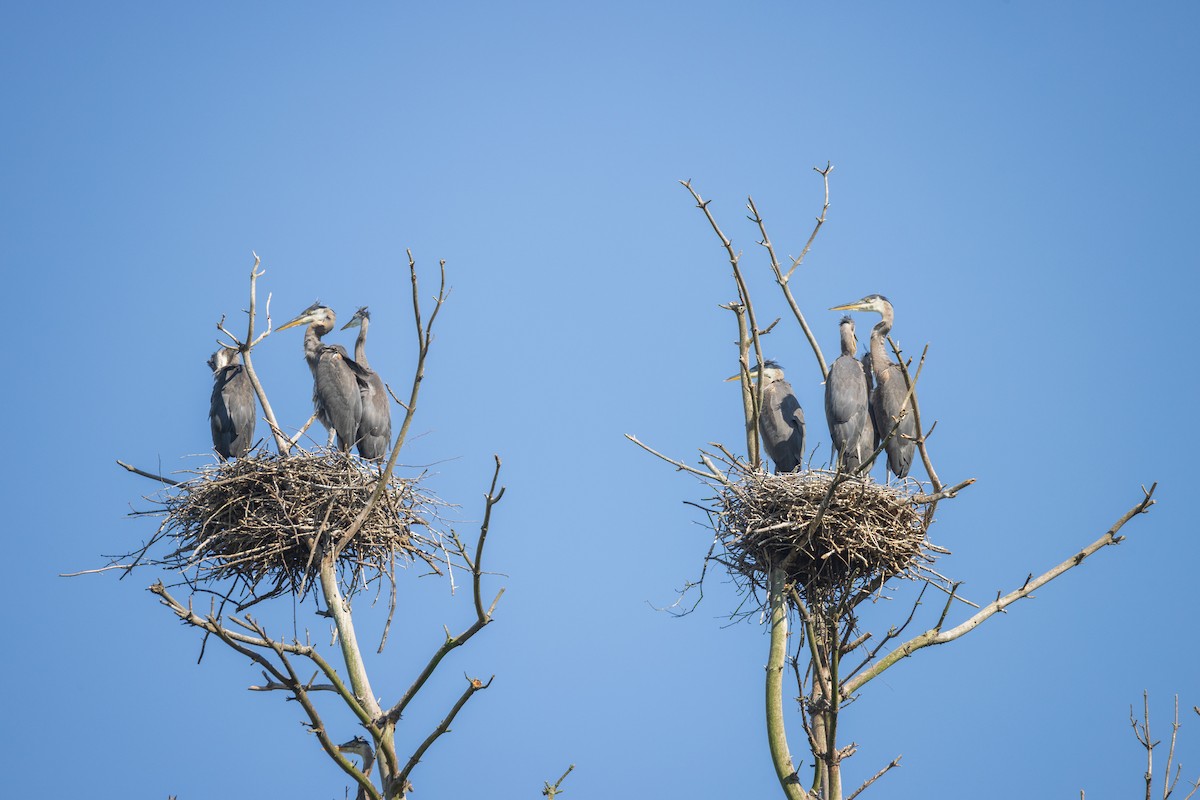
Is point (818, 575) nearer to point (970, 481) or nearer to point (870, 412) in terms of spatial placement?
point (970, 481)

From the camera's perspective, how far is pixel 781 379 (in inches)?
403

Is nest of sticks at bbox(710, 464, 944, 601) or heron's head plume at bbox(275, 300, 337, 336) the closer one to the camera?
nest of sticks at bbox(710, 464, 944, 601)

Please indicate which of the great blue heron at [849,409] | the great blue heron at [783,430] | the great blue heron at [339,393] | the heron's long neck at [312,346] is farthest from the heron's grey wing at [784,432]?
the heron's long neck at [312,346]

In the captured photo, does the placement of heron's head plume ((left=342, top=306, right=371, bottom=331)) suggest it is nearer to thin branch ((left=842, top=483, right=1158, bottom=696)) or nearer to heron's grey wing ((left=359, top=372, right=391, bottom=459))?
Result: heron's grey wing ((left=359, top=372, right=391, bottom=459))

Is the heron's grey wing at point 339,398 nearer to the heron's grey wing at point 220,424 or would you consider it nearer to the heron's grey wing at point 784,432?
the heron's grey wing at point 220,424

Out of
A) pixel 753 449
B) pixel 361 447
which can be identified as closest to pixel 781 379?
pixel 753 449

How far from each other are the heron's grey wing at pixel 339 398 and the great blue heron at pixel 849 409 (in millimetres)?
3358

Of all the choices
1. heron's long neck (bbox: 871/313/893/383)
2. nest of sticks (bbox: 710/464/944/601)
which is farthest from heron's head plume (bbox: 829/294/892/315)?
nest of sticks (bbox: 710/464/944/601)

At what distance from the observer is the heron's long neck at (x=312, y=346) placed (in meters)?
10.3

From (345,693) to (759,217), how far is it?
3.64 m

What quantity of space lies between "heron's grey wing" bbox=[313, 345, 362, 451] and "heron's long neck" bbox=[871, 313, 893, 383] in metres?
3.77

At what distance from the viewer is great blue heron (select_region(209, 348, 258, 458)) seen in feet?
31.5

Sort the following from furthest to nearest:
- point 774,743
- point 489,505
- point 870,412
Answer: point 870,412
point 774,743
point 489,505

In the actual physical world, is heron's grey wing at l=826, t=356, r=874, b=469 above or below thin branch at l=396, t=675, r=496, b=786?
above
